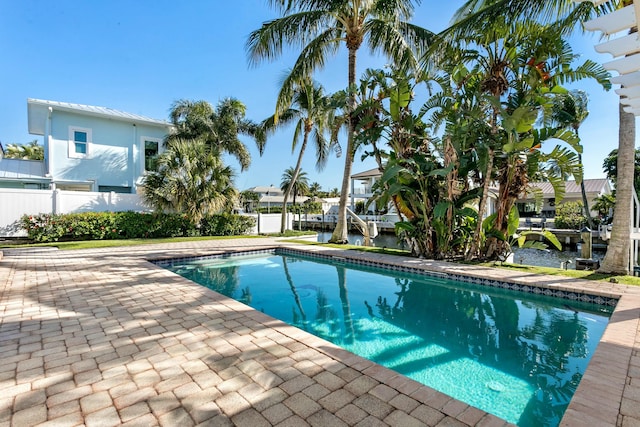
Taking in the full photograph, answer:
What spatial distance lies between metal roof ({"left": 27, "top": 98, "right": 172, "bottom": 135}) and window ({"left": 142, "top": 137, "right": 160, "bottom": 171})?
3.29 feet

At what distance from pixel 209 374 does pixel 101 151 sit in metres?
18.9

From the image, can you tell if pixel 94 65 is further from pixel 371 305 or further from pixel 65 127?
pixel 371 305

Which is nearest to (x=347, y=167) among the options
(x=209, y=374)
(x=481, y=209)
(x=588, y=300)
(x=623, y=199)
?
(x=481, y=209)

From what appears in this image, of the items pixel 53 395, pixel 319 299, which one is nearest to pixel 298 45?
pixel 319 299

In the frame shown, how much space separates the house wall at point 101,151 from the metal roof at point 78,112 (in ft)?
1.33

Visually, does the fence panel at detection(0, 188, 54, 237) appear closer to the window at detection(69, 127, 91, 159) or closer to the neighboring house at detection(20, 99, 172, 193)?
the neighboring house at detection(20, 99, 172, 193)

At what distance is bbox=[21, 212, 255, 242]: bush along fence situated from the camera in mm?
12586

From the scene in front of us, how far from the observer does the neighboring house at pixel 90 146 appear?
52.7 feet

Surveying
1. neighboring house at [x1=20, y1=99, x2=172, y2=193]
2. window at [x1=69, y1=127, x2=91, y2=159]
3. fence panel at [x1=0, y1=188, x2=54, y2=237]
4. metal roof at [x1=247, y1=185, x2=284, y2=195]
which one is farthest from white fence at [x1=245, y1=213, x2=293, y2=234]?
metal roof at [x1=247, y1=185, x2=284, y2=195]

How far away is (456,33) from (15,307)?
393 inches

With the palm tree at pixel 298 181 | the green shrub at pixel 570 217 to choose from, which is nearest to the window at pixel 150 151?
the palm tree at pixel 298 181

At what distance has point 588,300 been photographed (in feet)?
18.8

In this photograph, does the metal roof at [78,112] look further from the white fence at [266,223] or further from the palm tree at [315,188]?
the palm tree at [315,188]

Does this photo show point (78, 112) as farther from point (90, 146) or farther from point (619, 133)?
point (619, 133)
